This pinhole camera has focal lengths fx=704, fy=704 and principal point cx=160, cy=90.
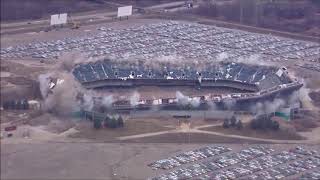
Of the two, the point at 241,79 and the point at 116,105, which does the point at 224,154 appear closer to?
the point at 116,105

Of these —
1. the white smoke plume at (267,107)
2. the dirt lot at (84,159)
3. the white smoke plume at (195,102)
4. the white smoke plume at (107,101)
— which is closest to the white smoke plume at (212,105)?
the white smoke plume at (195,102)

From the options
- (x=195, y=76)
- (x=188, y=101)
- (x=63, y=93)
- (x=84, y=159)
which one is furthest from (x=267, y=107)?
(x=84, y=159)

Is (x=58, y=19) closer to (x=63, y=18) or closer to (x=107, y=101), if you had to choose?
(x=63, y=18)

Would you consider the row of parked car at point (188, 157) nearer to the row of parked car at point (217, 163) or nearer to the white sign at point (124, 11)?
the row of parked car at point (217, 163)

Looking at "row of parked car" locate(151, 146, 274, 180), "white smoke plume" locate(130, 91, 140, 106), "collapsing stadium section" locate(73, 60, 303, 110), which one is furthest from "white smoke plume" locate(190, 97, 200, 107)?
"row of parked car" locate(151, 146, 274, 180)

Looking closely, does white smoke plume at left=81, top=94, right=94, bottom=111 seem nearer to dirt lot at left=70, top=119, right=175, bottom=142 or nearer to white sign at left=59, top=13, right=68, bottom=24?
dirt lot at left=70, top=119, right=175, bottom=142

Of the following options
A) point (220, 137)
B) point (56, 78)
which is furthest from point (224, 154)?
point (56, 78)
